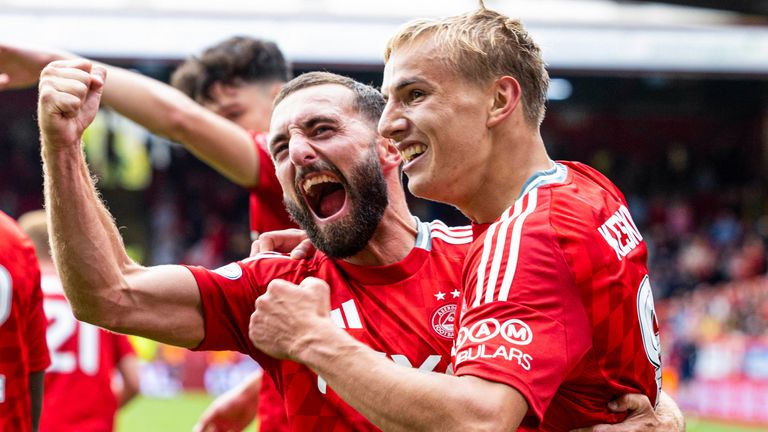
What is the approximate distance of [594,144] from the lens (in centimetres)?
2672

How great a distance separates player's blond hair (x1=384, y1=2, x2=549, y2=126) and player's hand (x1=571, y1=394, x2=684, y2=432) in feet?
2.60

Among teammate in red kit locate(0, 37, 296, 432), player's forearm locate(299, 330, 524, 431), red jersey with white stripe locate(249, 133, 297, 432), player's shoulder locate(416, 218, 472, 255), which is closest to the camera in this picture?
player's forearm locate(299, 330, 524, 431)

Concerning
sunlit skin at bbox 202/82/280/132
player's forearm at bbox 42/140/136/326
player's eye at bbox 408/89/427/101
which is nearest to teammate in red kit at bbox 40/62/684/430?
player's forearm at bbox 42/140/136/326

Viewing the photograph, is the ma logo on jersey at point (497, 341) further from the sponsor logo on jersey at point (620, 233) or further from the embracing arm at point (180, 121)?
the embracing arm at point (180, 121)

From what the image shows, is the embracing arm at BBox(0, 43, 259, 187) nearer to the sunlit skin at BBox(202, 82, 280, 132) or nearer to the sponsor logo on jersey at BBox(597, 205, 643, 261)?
the sunlit skin at BBox(202, 82, 280, 132)

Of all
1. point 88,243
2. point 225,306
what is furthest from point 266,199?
point 88,243

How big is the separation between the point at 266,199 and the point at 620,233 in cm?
201

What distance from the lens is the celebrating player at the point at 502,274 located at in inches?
94.3

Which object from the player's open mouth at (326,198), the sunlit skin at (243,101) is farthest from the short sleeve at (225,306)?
the sunlit skin at (243,101)

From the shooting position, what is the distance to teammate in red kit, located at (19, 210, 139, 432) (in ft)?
18.9

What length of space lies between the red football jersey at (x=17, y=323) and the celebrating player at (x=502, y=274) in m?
1.40

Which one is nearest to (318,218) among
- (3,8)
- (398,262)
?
(398,262)

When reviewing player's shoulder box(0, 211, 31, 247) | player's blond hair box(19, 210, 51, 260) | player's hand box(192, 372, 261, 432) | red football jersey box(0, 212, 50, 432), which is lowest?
player's blond hair box(19, 210, 51, 260)

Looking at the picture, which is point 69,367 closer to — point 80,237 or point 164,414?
point 80,237
